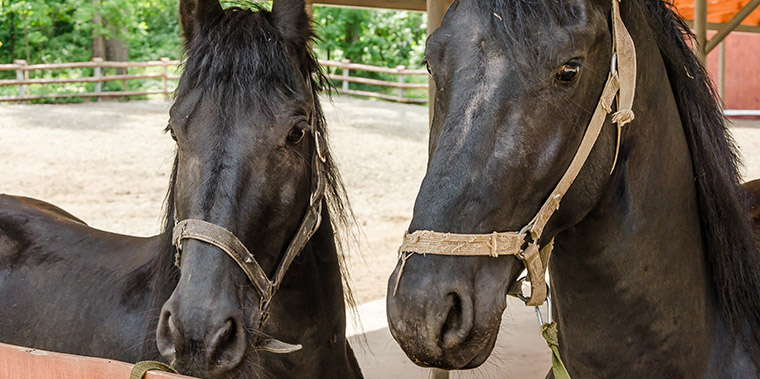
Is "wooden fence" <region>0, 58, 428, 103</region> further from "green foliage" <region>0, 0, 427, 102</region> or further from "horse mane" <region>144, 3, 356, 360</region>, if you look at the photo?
"horse mane" <region>144, 3, 356, 360</region>

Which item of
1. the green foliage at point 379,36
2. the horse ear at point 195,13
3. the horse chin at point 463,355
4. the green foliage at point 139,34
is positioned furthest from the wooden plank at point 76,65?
the horse chin at point 463,355

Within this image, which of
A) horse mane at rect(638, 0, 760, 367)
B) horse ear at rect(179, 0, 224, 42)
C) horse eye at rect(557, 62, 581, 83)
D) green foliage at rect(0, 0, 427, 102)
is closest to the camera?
horse eye at rect(557, 62, 581, 83)

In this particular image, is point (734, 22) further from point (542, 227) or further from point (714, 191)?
point (542, 227)

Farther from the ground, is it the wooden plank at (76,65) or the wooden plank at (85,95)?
the wooden plank at (76,65)

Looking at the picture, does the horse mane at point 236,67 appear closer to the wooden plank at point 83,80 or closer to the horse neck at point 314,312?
the horse neck at point 314,312

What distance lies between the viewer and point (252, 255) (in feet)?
7.02

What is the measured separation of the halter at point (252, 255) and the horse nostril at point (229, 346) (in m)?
0.13

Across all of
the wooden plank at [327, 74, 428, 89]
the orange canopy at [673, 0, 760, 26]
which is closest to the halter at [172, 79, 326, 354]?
the orange canopy at [673, 0, 760, 26]

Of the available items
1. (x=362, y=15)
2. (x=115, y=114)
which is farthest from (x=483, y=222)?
(x=362, y=15)

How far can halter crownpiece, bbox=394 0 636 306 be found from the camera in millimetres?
1559

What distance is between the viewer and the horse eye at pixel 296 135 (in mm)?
2324

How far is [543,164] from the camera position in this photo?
1.66m

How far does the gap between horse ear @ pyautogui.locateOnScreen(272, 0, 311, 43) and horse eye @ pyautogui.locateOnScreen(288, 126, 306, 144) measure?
1.13 feet

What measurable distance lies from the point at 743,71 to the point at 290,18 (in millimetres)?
17688
